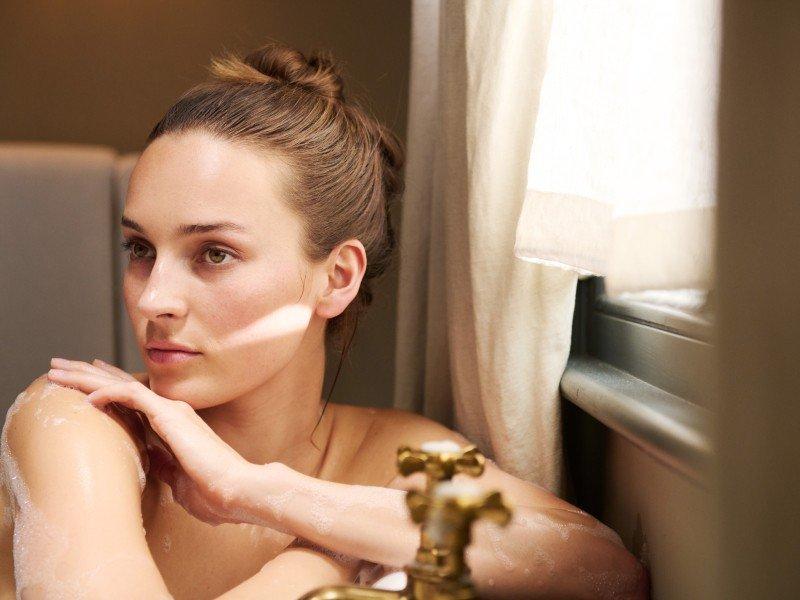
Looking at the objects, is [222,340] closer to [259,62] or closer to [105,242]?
[259,62]

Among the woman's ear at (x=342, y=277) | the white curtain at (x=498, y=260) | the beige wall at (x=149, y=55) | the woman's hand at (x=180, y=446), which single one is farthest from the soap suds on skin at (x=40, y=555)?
the beige wall at (x=149, y=55)

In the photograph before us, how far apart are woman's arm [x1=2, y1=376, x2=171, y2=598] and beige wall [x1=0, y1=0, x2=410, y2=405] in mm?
944

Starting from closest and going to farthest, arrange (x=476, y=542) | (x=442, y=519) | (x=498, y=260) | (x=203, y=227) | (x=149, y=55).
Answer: (x=442, y=519), (x=476, y=542), (x=203, y=227), (x=498, y=260), (x=149, y=55)

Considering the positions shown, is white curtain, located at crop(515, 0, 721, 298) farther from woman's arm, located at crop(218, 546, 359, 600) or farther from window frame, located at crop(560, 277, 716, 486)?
woman's arm, located at crop(218, 546, 359, 600)

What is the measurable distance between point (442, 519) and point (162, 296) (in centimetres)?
62

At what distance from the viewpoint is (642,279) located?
2.72ft

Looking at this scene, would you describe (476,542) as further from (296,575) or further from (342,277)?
(342,277)

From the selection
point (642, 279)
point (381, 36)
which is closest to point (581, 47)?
point (642, 279)

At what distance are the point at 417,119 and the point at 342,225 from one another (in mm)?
420

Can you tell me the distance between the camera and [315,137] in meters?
1.21

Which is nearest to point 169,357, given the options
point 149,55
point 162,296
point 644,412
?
point 162,296

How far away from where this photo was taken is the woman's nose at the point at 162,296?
40.5 inches

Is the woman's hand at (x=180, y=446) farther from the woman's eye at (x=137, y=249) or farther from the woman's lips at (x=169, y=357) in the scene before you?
the woman's eye at (x=137, y=249)

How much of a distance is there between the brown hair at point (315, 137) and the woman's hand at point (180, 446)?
0.29 meters
